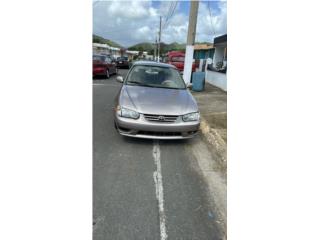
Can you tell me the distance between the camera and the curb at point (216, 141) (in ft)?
11.9

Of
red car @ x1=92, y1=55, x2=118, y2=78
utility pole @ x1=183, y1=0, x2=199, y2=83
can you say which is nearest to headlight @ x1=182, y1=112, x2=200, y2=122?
utility pole @ x1=183, y1=0, x2=199, y2=83

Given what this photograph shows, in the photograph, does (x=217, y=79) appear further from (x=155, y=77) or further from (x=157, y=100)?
(x=157, y=100)

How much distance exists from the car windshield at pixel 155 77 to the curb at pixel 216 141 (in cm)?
102

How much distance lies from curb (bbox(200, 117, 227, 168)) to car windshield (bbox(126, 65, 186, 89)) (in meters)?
1.02

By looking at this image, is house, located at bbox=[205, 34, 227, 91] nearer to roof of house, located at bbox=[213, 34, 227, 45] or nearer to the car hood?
roof of house, located at bbox=[213, 34, 227, 45]

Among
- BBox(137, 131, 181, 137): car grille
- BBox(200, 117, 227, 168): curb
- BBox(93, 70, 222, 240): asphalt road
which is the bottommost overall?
BBox(93, 70, 222, 240): asphalt road

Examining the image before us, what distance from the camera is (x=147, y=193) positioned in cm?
266

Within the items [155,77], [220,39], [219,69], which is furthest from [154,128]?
[220,39]

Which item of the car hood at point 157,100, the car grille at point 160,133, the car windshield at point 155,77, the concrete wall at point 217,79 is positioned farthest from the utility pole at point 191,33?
the car grille at point 160,133

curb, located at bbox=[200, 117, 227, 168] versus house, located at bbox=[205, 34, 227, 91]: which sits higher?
house, located at bbox=[205, 34, 227, 91]

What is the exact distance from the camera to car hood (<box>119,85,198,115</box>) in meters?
3.71

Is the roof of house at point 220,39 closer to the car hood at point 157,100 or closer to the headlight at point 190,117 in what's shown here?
the car hood at point 157,100

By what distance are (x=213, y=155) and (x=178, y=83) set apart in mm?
1852

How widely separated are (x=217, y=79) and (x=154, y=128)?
9721 mm
